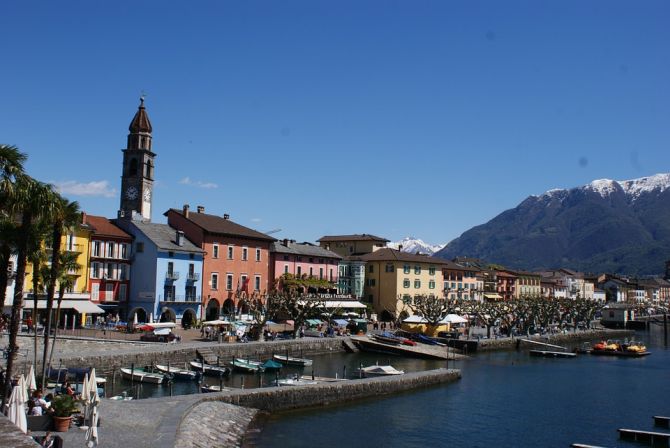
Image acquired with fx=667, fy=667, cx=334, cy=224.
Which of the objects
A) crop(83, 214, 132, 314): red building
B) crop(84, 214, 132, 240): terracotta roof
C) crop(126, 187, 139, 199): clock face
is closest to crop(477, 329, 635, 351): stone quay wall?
crop(83, 214, 132, 314): red building

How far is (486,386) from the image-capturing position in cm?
5150

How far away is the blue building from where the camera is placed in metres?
70.1

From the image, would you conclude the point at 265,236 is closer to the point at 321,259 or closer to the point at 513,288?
the point at 321,259

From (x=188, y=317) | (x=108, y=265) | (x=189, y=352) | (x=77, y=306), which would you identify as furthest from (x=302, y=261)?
(x=189, y=352)

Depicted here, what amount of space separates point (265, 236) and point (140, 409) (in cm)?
5490

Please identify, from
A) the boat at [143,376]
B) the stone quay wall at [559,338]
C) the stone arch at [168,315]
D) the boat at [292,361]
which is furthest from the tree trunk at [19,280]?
the stone quay wall at [559,338]

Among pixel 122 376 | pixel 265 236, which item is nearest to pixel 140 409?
pixel 122 376

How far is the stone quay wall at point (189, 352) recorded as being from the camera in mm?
46219

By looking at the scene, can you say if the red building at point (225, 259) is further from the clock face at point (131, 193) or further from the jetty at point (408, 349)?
the jetty at point (408, 349)

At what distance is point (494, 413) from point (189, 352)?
2506 cm

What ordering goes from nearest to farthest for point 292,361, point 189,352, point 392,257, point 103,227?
point 189,352
point 292,361
point 103,227
point 392,257

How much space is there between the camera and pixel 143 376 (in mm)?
45188

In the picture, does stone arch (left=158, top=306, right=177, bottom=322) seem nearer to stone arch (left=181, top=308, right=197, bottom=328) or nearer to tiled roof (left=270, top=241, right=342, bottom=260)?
stone arch (left=181, top=308, right=197, bottom=328)

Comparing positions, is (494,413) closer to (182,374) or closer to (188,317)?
(182,374)
